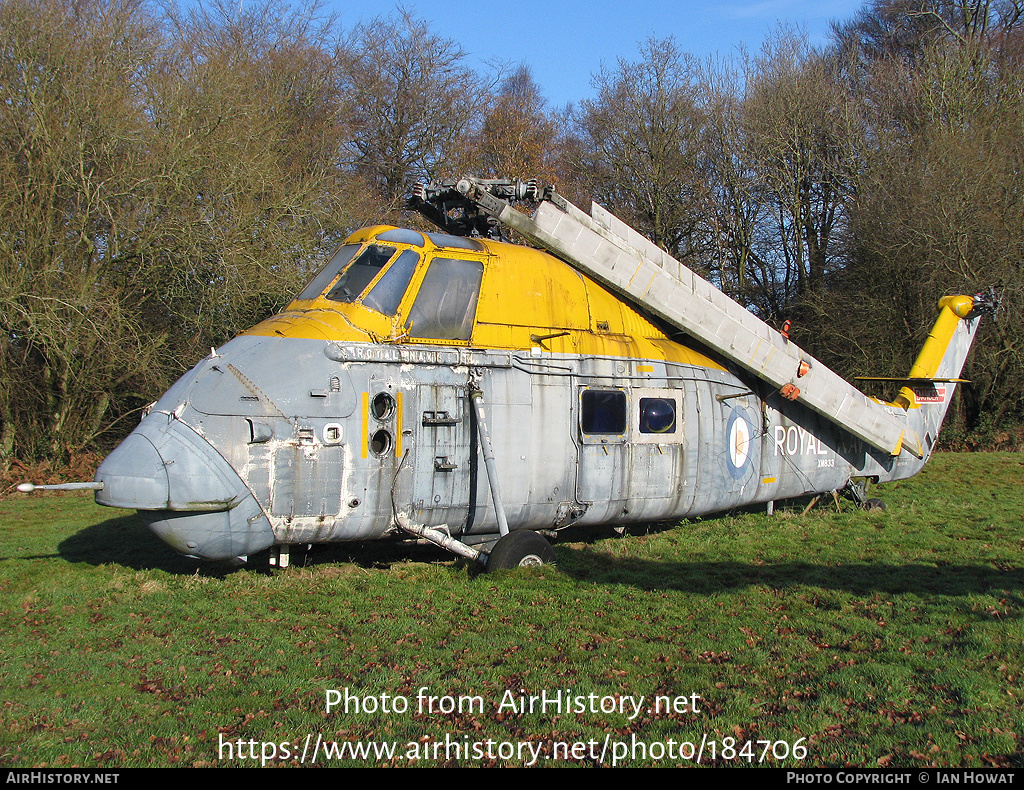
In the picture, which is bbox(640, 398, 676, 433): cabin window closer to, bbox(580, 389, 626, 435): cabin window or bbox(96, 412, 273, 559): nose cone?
bbox(580, 389, 626, 435): cabin window

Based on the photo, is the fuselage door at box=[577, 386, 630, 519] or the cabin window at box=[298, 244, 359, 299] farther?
the fuselage door at box=[577, 386, 630, 519]

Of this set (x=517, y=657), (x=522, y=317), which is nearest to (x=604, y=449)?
(x=522, y=317)

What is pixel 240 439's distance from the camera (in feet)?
25.3

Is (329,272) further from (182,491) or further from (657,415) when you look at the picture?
(657,415)

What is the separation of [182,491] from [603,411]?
5244 mm

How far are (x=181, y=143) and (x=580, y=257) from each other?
1265 centimetres

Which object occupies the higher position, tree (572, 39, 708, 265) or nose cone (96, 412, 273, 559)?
tree (572, 39, 708, 265)

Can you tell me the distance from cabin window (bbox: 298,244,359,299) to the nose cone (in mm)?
2399

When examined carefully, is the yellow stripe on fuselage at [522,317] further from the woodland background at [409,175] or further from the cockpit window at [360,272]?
the woodland background at [409,175]

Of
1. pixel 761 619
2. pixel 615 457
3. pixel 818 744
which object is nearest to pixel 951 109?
pixel 615 457

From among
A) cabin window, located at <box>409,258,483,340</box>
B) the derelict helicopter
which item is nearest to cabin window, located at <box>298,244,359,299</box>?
the derelict helicopter

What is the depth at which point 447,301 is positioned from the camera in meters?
9.15

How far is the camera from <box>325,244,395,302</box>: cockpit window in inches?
351

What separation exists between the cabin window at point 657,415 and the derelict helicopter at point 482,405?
1.1 inches
